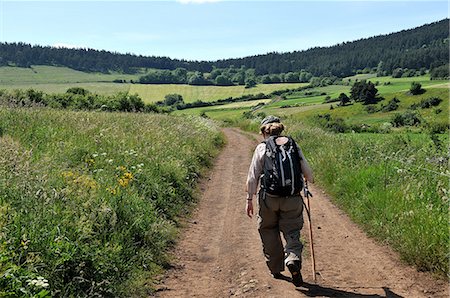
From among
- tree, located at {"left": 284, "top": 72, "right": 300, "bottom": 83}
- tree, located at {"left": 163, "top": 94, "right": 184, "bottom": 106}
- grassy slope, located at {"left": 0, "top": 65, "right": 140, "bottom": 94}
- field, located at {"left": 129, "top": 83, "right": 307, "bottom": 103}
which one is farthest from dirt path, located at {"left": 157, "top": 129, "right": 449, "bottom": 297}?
tree, located at {"left": 284, "top": 72, "right": 300, "bottom": 83}

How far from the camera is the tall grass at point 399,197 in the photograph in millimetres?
6160

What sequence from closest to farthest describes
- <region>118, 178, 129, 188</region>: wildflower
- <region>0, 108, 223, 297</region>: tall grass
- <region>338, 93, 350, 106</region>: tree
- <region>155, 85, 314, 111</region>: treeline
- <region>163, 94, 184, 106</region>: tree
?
<region>0, 108, 223, 297</region>: tall grass < <region>118, 178, 129, 188</region>: wildflower < <region>338, 93, 350, 106</region>: tree < <region>155, 85, 314, 111</region>: treeline < <region>163, 94, 184, 106</region>: tree

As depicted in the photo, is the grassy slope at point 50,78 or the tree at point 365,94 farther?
the grassy slope at point 50,78

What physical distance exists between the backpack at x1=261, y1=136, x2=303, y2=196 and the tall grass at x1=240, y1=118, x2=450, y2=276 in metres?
2.10

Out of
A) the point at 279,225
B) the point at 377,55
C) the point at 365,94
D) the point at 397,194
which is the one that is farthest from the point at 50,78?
the point at 279,225

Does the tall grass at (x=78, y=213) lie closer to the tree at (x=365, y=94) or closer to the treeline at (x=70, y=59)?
the tree at (x=365, y=94)

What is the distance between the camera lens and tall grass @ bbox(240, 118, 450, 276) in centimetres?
616

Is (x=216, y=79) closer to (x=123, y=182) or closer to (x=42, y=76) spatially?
(x=42, y=76)

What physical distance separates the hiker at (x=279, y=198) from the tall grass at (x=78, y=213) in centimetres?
172

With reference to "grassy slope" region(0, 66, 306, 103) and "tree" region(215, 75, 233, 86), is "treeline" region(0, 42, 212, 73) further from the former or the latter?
"tree" region(215, 75, 233, 86)

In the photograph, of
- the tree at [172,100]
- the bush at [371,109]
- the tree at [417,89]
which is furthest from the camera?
the tree at [172,100]

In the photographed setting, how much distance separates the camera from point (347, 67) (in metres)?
162

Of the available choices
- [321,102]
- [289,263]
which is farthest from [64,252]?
[321,102]

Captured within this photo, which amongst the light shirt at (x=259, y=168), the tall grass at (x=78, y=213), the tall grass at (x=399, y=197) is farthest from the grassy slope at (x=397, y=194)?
the tall grass at (x=78, y=213)
